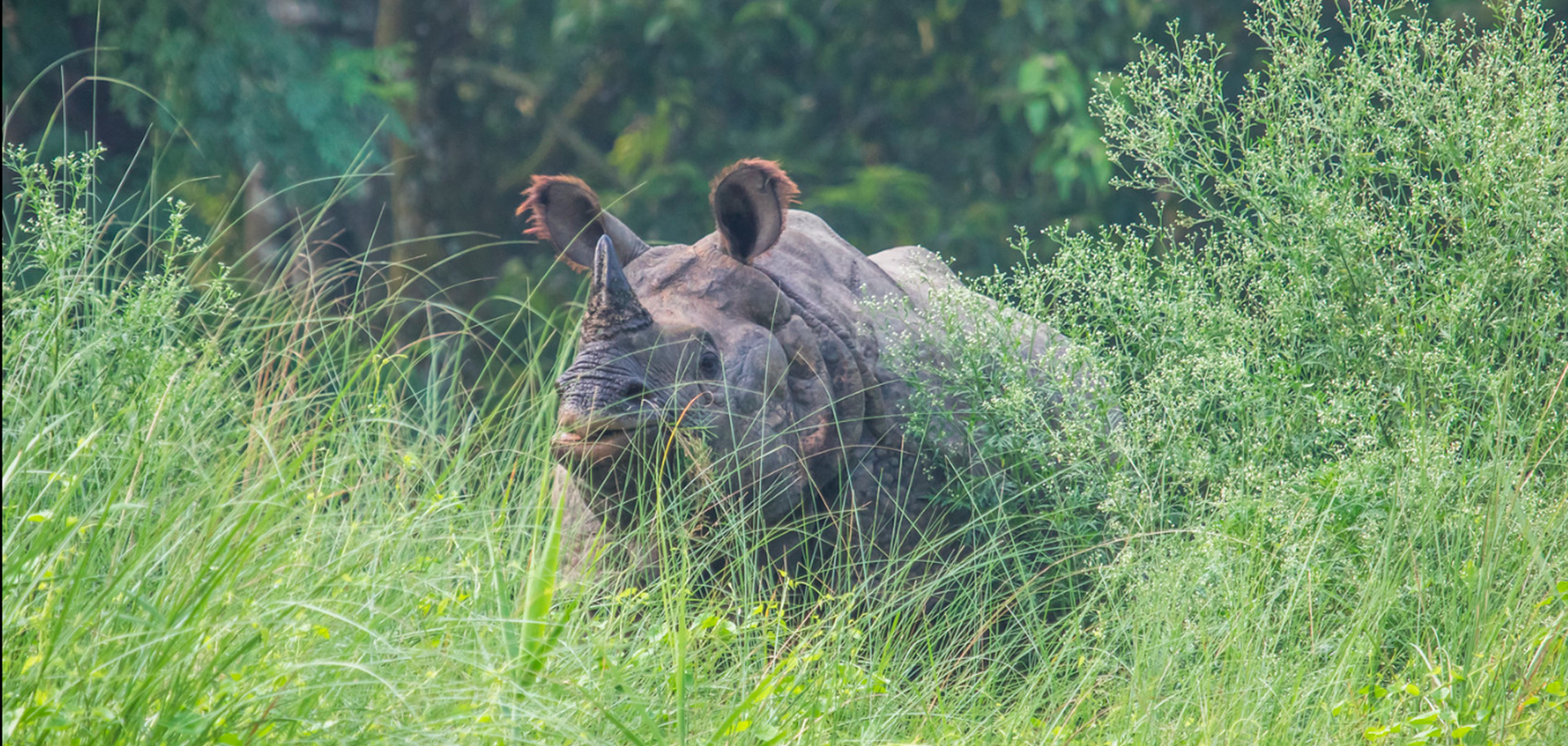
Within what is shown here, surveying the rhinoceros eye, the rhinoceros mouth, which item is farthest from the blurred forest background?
the rhinoceros mouth

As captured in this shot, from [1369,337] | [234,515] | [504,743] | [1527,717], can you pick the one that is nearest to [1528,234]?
[1369,337]

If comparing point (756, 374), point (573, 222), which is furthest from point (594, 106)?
Answer: point (756, 374)

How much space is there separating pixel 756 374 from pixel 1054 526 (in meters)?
0.78

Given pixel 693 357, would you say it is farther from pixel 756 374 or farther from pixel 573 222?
pixel 573 222

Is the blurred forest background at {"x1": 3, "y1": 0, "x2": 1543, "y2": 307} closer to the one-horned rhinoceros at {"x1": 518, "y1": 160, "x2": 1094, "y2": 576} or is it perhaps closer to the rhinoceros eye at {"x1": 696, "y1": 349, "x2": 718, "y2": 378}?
the one-horned rhinoceros at {"x1": 518, "y1": 160, "x2": 1094, "y2": 576}

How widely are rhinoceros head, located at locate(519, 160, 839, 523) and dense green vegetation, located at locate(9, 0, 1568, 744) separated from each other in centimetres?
17

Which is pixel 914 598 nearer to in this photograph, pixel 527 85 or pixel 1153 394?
pixel 1153 394

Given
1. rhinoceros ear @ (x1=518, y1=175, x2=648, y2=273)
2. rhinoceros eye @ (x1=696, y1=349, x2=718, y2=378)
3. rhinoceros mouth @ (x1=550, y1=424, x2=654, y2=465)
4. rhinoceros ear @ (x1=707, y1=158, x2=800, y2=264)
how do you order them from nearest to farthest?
rhinoceros mouth @ (x1=550, y1=424, x2=654, y2=465), rhinoceros eye @ (x1=696, y1=349, x2=718, y2=378), rhinoceros ear @ (x1=707, y1=158, x2=800, y2=264), rhinoceros ear @ (x1=518, y1=175, x2=648, y2=273)

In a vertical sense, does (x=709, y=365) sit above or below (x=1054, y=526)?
above

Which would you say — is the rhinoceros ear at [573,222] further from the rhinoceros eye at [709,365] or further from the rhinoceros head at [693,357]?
the rhinoceros eye at [709,365]

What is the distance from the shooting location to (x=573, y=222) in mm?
3791

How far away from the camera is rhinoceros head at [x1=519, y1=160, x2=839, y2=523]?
3156mm

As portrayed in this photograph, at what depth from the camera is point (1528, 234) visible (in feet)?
11.7

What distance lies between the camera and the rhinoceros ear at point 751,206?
11.8 feet
